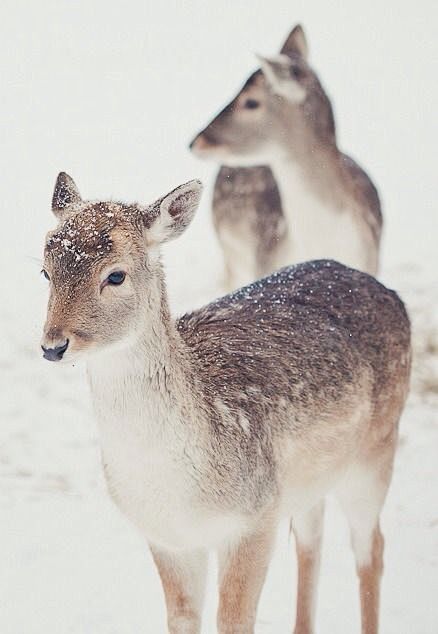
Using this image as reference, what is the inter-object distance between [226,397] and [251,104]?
4.34 meters

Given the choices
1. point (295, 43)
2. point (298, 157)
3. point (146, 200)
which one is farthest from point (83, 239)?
point (146, 200)

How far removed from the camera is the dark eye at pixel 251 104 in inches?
309

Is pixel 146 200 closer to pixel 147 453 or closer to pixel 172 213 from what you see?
pixel 172 213

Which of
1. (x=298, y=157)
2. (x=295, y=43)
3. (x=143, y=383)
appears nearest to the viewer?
(x=143, y=383)

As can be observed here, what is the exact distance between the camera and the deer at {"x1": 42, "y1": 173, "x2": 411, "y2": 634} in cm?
350

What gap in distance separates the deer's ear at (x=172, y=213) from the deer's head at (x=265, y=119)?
4194 mm

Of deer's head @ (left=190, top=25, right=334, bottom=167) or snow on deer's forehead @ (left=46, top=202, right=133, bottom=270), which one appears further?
deer's head @ (left=190, top=25, right=334, bottom=167)

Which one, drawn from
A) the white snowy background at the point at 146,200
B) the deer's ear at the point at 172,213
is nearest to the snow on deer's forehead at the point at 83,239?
the deer's ear at the point at 172,213

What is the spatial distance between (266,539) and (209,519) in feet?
0.94

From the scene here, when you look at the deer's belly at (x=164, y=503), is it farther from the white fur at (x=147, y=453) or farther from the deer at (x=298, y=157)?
the deer at (x=298, y=157)

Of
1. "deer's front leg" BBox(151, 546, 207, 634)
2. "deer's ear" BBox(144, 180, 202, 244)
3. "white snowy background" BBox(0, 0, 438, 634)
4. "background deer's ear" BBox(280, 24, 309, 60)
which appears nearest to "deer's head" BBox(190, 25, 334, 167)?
"background deer's ear" BBox(280, 24, 309, 60)

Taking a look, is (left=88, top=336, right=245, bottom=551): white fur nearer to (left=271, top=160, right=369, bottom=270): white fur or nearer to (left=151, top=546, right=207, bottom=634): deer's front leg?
(left=151, top=546, right=207, bottom=634): deer's front leg

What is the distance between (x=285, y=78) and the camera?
25.5 ft

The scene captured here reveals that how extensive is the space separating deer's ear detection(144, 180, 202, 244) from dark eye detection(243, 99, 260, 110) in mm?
4305
